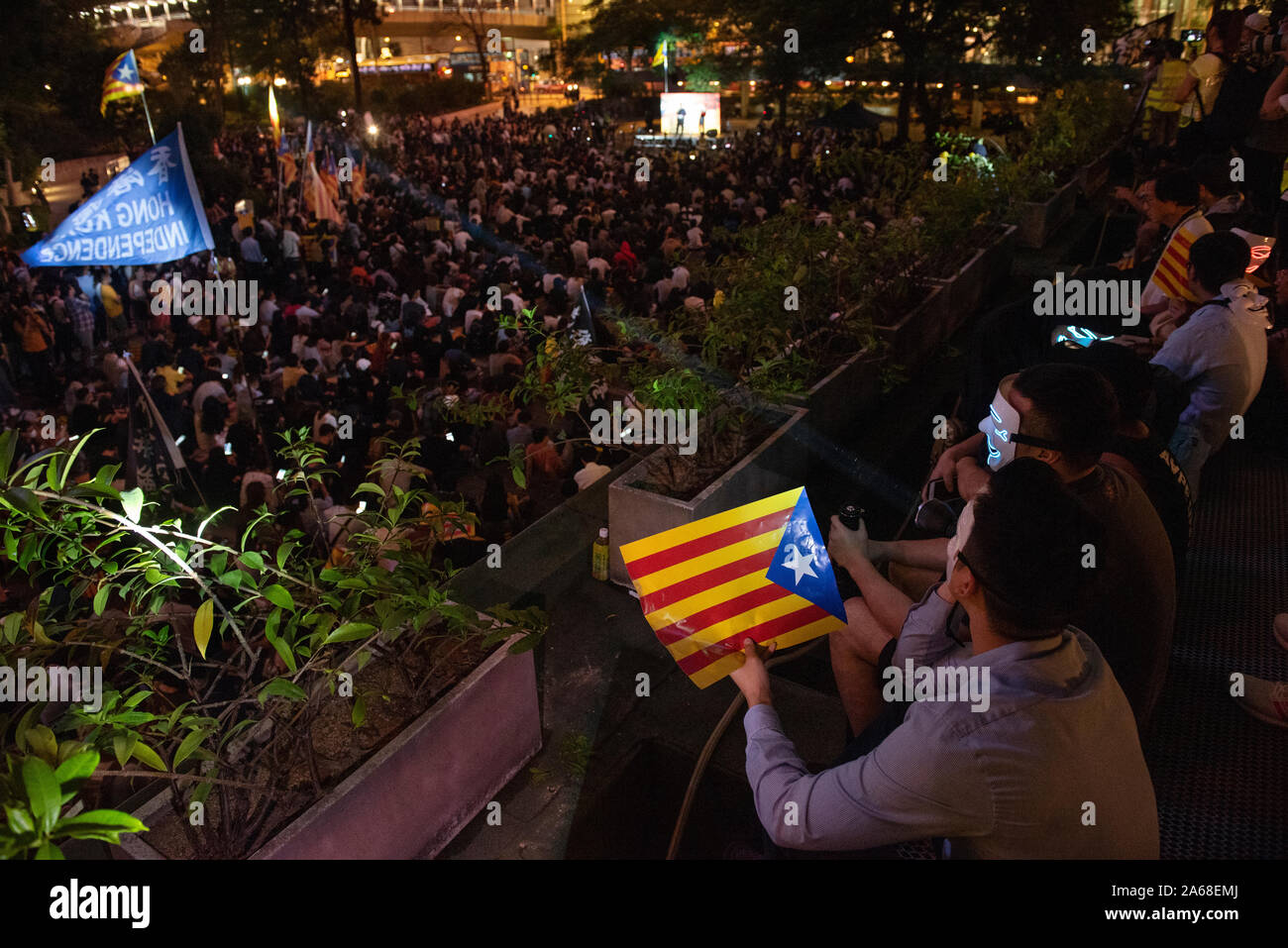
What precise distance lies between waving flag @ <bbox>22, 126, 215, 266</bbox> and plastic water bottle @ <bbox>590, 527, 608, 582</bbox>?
391cm

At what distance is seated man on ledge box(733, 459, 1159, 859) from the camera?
1963 millimetres

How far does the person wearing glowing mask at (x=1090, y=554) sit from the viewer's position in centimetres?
277

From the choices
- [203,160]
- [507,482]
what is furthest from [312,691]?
[203,160]

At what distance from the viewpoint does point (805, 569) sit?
121 inches

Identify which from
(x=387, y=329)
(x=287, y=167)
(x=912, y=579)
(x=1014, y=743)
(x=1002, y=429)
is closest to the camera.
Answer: (x=1014, y=743)

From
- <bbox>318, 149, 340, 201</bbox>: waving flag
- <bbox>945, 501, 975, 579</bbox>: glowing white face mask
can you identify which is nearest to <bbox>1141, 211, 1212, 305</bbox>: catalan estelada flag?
<bbox>945, 501, 975, 579</bbox>: glowing white face mask

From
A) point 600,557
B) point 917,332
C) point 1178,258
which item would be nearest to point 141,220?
point 600,557

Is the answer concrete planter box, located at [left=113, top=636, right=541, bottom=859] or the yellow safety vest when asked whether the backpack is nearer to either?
the yellow safety vest

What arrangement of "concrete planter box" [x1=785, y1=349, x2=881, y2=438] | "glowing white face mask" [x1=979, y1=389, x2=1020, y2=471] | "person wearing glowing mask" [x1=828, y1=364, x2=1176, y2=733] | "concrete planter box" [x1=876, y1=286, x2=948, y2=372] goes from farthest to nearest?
"concrete planter box" [x1=876, y1=286, x2=948, y2=372] < "concrete planter box" [x1=785, y1=349, x2=881, y2=438] < "glowing white face mask" [x1=979, y1=389, x2=1020, y2=471] < "person wearing glowing mask" [x1=828, y1=364, x2=1176, y2=733]

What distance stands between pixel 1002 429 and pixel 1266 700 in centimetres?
161

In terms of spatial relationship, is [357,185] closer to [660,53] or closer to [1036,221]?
[1036,221]

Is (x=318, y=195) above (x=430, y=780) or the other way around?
above

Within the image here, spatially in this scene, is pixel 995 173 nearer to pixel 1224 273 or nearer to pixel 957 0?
pixel 1224 273

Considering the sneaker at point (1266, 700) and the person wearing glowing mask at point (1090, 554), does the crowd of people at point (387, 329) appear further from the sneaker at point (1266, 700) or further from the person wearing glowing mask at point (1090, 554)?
the sneaker at point (1266, 700)
